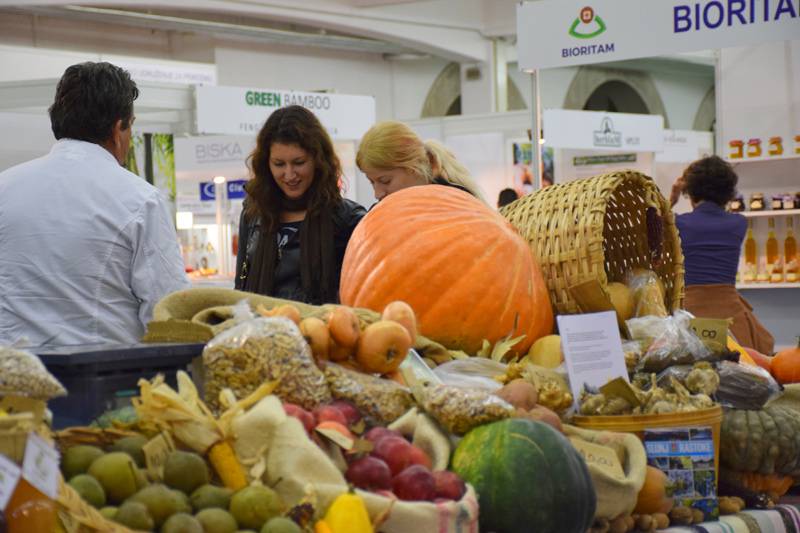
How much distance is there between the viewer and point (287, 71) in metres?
15.7

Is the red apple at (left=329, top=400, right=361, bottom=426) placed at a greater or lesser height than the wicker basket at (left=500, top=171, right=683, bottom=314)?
lesser

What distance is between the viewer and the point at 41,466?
1.29 meters

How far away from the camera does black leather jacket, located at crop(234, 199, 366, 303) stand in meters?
3.34

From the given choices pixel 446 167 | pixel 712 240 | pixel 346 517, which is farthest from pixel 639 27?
pixel 346 517

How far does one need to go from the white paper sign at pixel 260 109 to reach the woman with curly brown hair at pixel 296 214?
14.1ft

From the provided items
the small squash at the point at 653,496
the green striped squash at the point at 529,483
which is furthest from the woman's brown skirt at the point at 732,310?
the green striped squash at the point at 529,483

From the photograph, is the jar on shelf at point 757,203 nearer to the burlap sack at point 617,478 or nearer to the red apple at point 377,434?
the burlap sack at point 617,478

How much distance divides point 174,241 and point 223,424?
1375 mm

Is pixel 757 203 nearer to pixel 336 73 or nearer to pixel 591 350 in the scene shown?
pixel 591 350

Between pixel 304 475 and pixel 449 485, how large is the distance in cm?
21

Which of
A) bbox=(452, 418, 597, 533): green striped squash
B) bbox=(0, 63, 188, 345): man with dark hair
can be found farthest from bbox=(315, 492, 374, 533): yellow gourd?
bbox=(0, 63, 188, 345): man with dark hair

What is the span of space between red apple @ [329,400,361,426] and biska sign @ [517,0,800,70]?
14.9 feet

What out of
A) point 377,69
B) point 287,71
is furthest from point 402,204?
point 377,69

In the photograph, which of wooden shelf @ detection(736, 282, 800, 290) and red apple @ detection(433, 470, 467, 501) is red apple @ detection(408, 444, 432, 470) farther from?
wooden shelf @ detection(736, 282, 800, 290)
